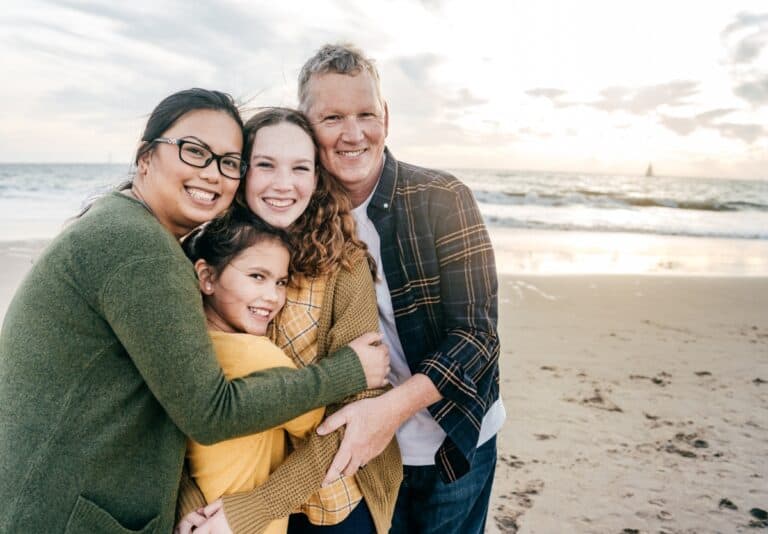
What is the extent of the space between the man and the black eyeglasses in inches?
20.0

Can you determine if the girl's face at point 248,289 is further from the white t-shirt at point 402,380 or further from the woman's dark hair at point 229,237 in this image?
the white t-shirt at point 402,380

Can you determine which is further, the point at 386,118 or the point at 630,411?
the point at 630,411

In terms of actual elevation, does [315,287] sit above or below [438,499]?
above

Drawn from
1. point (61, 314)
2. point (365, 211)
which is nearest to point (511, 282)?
point (365, 211)

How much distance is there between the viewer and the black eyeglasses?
6.25ft

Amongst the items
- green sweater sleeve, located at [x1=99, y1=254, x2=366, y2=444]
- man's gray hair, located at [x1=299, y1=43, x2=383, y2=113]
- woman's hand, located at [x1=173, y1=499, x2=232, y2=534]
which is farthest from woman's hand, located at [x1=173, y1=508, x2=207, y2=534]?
man's gray hair, located at [x1=299, y1=43, x2=383, y2=113]

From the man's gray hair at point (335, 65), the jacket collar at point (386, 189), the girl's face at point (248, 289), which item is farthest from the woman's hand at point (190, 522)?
the man's gray hair at point (335, 65)

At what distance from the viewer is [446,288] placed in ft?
7.57

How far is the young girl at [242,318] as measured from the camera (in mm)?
1829

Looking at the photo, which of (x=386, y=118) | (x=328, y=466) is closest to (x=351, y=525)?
(x=328, y=466)

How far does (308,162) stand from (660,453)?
377cm

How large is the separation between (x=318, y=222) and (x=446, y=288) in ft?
1.90

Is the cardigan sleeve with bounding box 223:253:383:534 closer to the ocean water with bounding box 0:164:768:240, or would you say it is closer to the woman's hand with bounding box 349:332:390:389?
the woman's hand with bounding box 349:332:390:389

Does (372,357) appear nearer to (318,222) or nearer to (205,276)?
(318,222)
